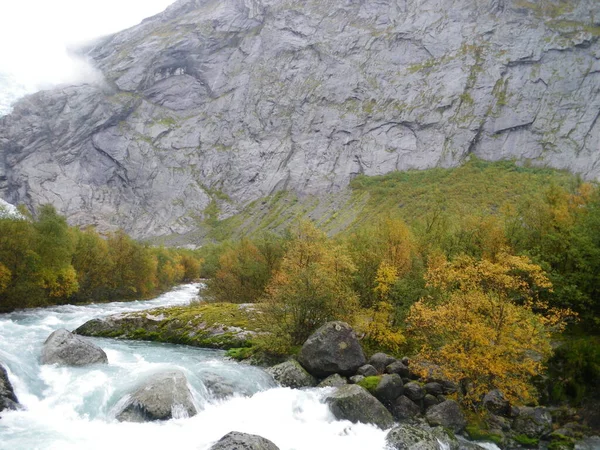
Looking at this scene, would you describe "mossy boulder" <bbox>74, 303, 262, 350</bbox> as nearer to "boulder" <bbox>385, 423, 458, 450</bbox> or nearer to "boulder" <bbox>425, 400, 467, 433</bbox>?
"boulder" <bbox>425, 400, 467, 433</bbox>

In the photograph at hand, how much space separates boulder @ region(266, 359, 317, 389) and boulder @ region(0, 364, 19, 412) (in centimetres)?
1432

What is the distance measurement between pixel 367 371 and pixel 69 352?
18.9 metres

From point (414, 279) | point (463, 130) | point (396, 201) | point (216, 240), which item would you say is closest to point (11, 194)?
point (216, 240)

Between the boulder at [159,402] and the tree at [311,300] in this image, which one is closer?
the boulder at [159,402]

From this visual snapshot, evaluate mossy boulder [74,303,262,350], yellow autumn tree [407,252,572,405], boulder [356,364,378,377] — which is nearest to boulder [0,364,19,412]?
mossy boulder [74,303,262,350]

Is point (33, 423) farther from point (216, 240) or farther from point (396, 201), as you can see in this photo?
point (216, 240)

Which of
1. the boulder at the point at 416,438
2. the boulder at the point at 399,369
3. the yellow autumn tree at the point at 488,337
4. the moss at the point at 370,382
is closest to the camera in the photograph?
the boulder at the point at 416,438

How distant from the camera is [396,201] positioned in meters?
146

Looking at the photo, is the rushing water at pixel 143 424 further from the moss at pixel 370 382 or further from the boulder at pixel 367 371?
the boulder at pixel 367 371

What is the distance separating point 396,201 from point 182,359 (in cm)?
12232

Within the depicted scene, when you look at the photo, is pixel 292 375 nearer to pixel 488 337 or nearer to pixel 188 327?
pixel 488 337

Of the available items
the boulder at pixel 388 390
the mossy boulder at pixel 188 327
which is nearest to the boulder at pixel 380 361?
the boulder at pixel 388 390

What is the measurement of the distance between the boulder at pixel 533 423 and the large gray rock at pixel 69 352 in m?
25.4

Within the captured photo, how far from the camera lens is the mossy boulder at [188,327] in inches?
1497
